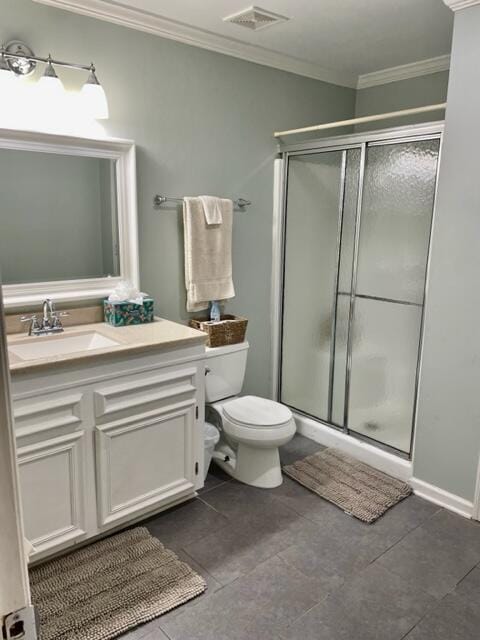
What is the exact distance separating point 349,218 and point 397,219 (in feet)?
1.05

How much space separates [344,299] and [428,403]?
0.87 meters

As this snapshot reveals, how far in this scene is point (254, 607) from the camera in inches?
74.9

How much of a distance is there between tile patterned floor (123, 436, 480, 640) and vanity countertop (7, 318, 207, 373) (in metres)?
0.89

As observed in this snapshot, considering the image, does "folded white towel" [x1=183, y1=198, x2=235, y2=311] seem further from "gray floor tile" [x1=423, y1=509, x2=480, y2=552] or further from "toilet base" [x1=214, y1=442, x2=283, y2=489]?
"gray floor tile" [x1=423, y1=509, x2=480, y2=552]

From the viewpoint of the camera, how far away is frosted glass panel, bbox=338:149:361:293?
2.96 m

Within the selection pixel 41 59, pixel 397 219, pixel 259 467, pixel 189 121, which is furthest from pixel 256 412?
pixel 41 59

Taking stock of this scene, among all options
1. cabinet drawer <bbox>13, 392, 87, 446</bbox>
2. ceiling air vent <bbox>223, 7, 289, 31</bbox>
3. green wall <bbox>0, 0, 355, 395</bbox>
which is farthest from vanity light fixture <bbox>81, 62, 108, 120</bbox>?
cabinet drawer <bbox>13, 392, 87, 446</bbox>

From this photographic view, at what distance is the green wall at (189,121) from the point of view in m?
2.35

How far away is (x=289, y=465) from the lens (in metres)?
2.95

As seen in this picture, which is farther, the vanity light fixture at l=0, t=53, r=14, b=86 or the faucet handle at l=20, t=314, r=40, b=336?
the faucet handle at l=20, t=314, r=40, b=336

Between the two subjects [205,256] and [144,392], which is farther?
[205,256]

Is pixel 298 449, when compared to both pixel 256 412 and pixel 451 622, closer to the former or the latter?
pixel 256 412

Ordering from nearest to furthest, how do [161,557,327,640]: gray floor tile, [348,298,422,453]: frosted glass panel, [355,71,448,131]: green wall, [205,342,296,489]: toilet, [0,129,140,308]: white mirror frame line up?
1. [161,557,327,640]: gray floor tile
2. [0,129,140,308]: white mirror frame
3. [205,342,296,489]: toilet
4. [348,298,422,453]: frosted glass panel
5. [355,71,448,131]: green wall

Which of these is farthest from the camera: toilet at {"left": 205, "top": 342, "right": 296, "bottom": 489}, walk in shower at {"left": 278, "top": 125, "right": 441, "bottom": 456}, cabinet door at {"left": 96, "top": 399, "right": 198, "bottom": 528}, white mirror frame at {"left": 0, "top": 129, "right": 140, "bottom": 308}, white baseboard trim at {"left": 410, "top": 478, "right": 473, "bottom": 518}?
walk in shower at {"left": 278, "top": 125, "right": 441, "bottom": 456}
